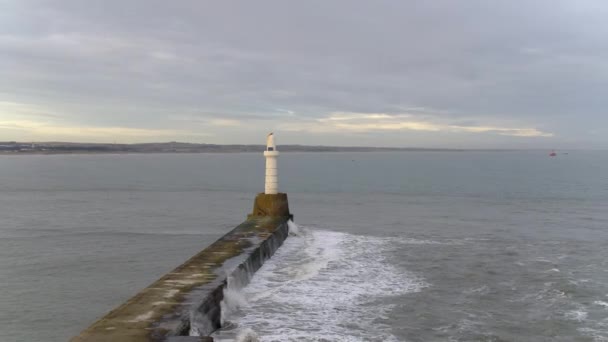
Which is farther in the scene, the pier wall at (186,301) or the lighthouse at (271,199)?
the lighthouse at (271,199)

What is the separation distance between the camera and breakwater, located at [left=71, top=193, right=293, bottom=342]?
18.9ft

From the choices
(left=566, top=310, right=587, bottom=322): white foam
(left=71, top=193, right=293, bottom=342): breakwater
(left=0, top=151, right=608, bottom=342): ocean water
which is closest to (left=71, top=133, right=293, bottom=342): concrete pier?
(left=71, top=193, right=293, bottom=342): breakwater

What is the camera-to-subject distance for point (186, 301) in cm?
692

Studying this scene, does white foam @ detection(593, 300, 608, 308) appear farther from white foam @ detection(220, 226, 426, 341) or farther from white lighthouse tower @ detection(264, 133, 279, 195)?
white lighthouse tower @ detection(264, 133, 279, 195)

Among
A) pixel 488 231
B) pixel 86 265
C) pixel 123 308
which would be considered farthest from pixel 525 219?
pixel 123 308

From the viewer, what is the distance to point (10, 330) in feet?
25.6

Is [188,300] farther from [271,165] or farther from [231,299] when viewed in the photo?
[271,165]

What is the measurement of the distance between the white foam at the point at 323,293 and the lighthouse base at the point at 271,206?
2.34 meters

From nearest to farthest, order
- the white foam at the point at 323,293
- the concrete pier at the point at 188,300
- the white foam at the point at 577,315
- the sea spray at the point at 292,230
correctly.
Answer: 1. the concrete pier at the point at 188,300
2. the white foam at the point at 323,293
3. the white foam at the point at 577,315
4. the sea spray at the point at 292,230

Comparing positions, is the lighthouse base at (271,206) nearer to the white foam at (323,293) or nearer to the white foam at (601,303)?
the white foam at (323,293)

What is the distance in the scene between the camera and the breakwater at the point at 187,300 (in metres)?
5.75

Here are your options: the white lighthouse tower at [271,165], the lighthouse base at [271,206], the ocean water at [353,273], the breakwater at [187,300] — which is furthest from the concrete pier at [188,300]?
the white lighthouse tower at [271,165]

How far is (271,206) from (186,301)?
938 centimetres

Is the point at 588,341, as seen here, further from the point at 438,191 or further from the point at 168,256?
the point at 438,191
